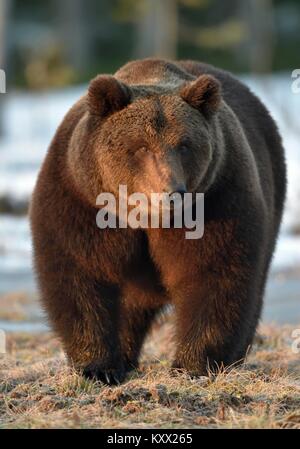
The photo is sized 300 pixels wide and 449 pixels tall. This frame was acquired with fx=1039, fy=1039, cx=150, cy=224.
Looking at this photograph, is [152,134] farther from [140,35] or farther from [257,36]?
[140,35]

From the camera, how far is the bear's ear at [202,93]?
6.32 metres

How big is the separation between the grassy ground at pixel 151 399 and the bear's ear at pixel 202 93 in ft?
5.44

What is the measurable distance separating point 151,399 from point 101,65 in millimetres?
38433

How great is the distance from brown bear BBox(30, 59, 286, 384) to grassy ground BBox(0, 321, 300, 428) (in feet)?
0.97

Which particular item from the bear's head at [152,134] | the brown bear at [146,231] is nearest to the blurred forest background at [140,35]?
the brown bear at [146,231]

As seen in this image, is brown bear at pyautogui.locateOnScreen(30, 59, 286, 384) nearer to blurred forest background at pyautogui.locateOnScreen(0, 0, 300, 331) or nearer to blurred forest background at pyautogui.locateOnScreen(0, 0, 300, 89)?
blurred forest background at pyautogui.locateOnScreen(0, 0, 300, 331)

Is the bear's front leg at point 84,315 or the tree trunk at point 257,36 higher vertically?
the tree trunk at point 257,36

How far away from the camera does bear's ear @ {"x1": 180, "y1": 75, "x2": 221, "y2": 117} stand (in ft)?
20.7

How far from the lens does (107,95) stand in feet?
20.4

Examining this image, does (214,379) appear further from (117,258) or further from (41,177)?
(41,177)

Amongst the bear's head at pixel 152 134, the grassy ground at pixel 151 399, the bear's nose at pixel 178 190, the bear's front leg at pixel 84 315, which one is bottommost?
the grassy ground at pixel 151 399

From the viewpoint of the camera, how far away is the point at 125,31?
48562mm

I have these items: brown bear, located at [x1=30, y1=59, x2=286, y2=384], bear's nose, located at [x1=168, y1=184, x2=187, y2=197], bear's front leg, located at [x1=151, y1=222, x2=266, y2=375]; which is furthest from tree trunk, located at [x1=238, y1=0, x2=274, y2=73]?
bear's nose, located at [x1=168, y1=184, x2=187, y2=197]

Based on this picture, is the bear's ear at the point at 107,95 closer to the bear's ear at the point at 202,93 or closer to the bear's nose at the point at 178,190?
the bear's ear at the point at 202,93
